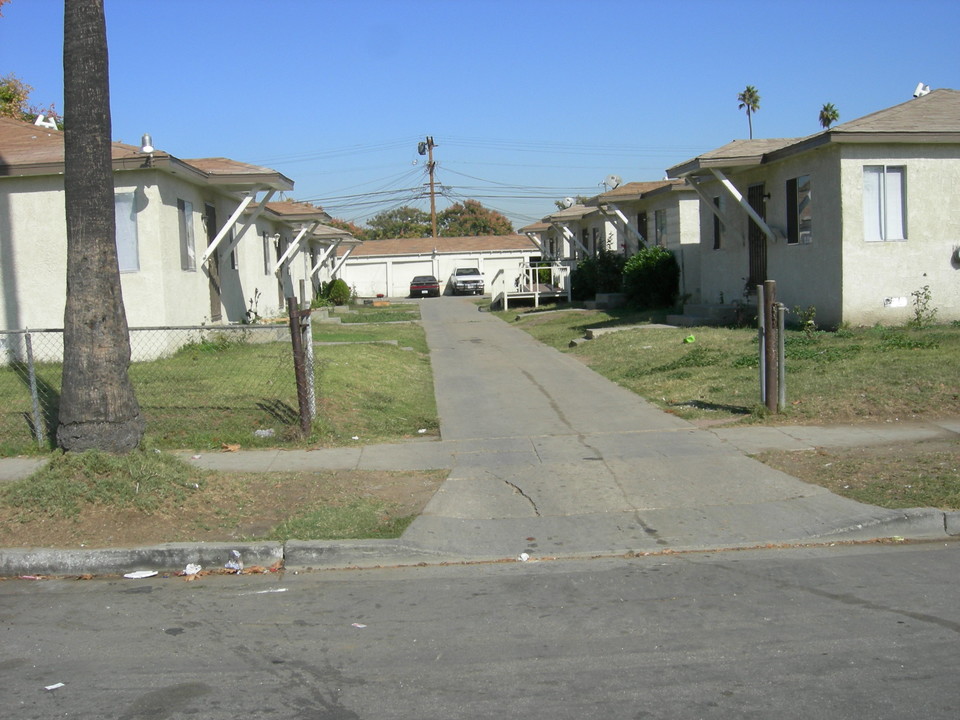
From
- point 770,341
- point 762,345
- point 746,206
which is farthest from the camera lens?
point 746,206

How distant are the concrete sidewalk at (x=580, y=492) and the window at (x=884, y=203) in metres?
6.67

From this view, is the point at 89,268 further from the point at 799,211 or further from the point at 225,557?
the point at 799,211

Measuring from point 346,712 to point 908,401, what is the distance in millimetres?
8649

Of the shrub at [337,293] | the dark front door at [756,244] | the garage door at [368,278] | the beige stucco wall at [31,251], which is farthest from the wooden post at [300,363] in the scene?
the garage door at [368,278]

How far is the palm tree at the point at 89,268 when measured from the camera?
25.8 ft

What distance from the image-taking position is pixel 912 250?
1619 cm

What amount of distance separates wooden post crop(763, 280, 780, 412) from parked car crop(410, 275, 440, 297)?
4251 cm

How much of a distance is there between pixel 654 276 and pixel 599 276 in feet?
17.4

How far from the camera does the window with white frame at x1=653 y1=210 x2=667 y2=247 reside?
2678 cm

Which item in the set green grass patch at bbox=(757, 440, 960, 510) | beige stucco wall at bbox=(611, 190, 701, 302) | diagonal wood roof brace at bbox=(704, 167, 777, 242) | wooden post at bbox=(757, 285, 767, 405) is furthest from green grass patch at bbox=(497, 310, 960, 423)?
beige stucco wall at bbox=(611, 190, 701, 302)

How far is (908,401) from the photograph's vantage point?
35.1ft

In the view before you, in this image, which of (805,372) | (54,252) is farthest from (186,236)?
(805,372)

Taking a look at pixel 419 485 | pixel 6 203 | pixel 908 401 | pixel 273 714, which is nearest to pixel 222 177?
pixel 6 203

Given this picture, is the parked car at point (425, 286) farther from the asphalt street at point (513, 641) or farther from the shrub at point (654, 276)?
the asphalt street at point (513, 641)
